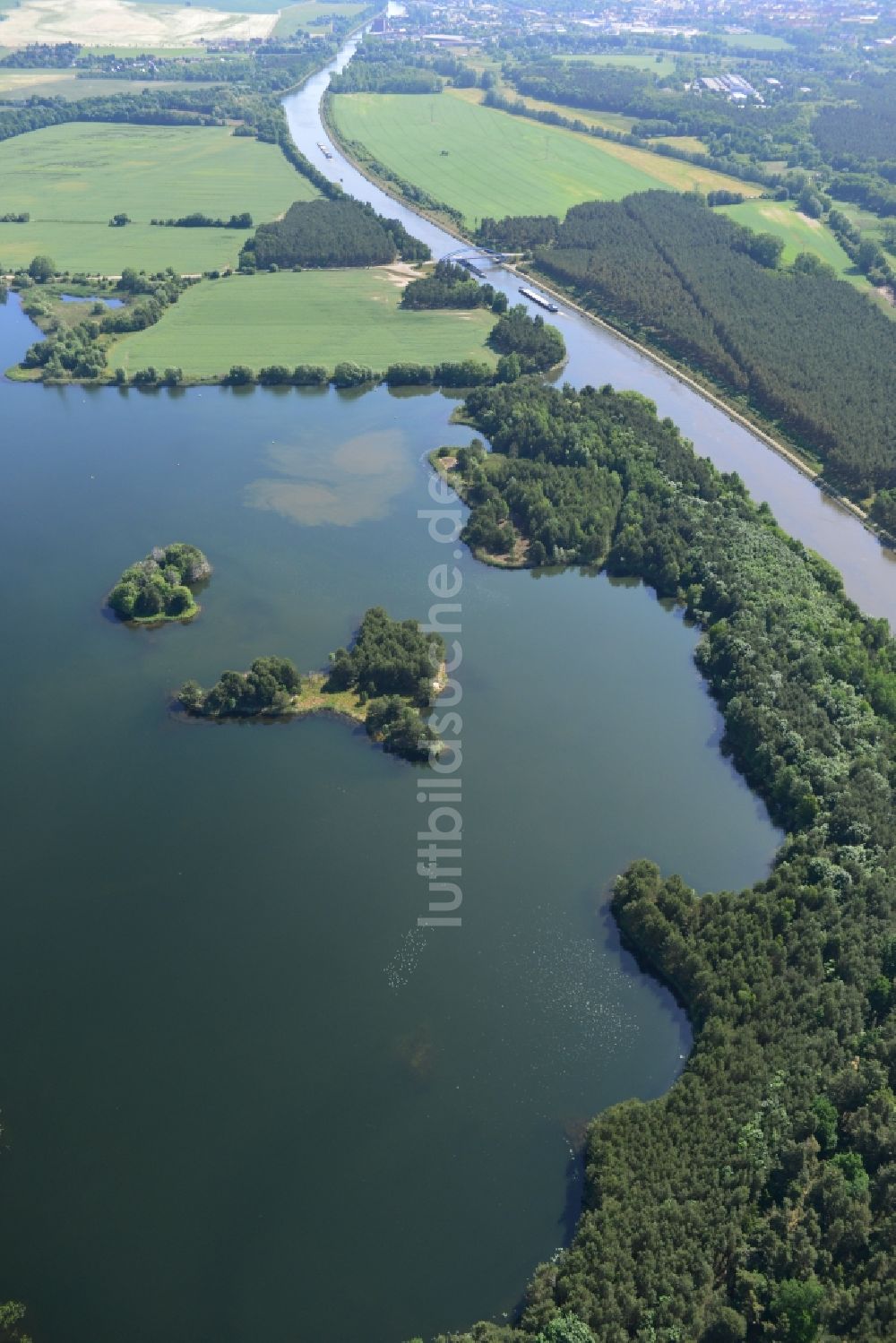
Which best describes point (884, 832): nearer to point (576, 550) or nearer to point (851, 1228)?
point (851, 1228)

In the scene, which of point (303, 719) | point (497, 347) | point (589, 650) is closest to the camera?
point (303, 719)

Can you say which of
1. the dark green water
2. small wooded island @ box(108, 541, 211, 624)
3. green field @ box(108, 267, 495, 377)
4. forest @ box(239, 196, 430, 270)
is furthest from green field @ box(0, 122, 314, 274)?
small wooded island @ box(108, 541, 211, 624)

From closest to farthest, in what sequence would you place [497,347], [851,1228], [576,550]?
[851,1228]
[576,550]
[497,347]

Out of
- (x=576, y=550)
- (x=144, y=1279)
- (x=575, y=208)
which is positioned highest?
(x=575, y=208)

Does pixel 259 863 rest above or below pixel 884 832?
below

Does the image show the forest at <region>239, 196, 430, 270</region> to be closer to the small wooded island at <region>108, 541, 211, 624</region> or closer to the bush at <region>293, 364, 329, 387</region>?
the bush at <region>293, 364, 329, 387</region>

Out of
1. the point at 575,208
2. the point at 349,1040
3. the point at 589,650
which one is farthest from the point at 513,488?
the point at 575,208

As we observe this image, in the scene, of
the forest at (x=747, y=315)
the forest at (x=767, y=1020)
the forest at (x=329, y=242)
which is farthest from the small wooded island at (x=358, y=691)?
the forest at (x=329, y=242)
